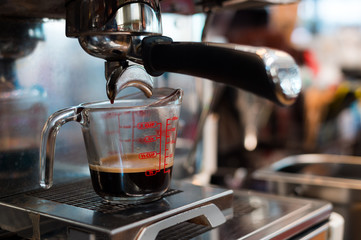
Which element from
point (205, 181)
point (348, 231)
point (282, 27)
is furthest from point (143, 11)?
point (282, 27)

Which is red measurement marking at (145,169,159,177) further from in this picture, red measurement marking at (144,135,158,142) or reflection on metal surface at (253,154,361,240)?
reflection on metal surface at (253,154,361,240)

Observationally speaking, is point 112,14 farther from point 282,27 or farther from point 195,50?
point 282,27

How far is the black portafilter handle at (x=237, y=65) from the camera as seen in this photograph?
0.38 m

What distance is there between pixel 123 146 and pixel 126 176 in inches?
1.2

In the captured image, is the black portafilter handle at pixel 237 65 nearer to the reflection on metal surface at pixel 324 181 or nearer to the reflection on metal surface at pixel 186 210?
the reflection on metal surface at pixel 186 210

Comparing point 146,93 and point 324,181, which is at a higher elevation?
point 146,93

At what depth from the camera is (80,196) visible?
20.4 inches

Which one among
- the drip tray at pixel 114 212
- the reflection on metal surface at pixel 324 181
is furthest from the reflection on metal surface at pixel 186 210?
the reflection on metal surface at pixel 324 181

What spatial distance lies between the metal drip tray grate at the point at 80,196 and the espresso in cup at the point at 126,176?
0.01 m

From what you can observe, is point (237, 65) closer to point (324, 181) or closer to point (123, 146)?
point (123, 146)

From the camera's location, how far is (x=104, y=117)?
46cm

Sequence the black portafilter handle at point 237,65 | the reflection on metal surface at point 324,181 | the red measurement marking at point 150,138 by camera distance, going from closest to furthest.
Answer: the black portafilter handle at point 237,65 < the red measurement marking at point 150,138 < the reflection on metal surface at point 324,181

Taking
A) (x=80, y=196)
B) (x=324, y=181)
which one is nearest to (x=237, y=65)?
(x=80, y=196)

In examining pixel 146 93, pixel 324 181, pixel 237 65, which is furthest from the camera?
pixel 324 181
